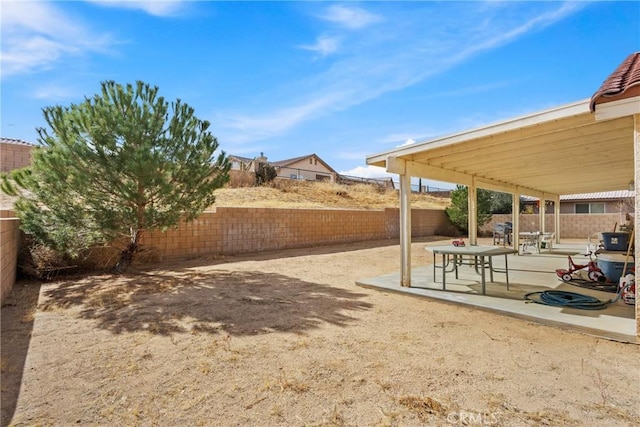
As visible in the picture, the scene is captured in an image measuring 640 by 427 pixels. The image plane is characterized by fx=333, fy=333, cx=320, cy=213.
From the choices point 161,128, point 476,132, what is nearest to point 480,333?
point 476,132

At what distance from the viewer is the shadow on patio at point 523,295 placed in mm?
3594

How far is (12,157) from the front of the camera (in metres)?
14.0

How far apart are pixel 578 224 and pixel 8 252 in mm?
21788

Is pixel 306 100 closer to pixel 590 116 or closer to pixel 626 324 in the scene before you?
pixel 590 116

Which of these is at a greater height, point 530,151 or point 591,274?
point 530,151

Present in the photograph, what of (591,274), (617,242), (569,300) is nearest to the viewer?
(569,300)

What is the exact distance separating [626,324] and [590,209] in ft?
77.9

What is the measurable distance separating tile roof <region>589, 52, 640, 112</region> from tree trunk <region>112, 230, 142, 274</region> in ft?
24.8

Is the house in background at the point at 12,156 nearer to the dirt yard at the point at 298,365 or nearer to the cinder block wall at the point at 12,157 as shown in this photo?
the cinder block wall at the point at 12,157

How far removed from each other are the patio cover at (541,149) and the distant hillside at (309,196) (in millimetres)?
9164

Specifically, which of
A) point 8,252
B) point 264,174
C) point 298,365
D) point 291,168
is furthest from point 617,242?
point 291,168

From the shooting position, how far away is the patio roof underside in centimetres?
392

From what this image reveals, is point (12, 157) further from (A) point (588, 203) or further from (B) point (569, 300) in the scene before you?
(A) point (588, 203)

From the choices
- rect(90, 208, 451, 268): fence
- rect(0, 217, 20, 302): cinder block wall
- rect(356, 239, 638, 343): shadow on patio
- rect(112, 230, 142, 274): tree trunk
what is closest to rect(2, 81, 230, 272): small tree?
rect(0, 217, 20, 302): cinder block wall
